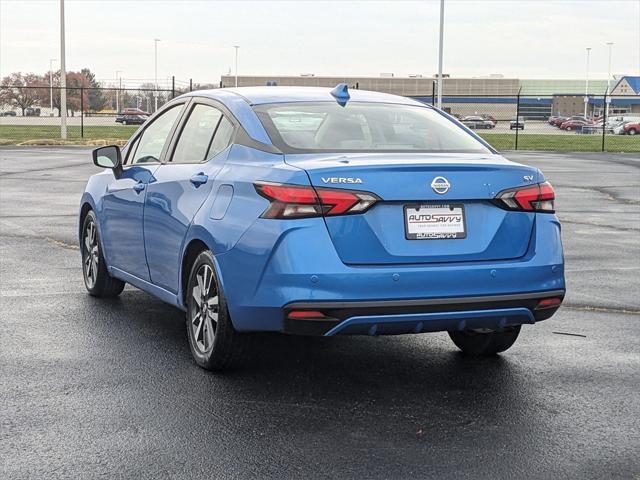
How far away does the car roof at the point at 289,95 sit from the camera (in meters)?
6.26

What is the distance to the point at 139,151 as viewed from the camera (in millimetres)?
7465

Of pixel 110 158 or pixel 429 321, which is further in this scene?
pixel 110 158

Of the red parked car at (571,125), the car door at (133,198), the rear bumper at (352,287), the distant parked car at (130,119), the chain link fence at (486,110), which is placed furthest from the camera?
the red parked car at (571,125)

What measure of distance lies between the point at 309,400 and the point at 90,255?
3.50m

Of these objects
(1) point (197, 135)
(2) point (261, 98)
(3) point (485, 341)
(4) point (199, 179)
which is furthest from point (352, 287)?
(1) point (197, 135)

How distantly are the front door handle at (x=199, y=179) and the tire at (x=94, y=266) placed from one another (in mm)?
2078

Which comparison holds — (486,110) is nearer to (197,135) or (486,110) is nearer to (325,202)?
(197,135)

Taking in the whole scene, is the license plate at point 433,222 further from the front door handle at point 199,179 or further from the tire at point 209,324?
the front door handle at point 199,179

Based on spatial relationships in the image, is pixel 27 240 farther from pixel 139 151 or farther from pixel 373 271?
pixel 373 271

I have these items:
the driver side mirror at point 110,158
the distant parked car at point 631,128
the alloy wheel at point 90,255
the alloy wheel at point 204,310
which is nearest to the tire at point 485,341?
the alloy wheel at point 204,310

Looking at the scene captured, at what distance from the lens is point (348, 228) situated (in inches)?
200

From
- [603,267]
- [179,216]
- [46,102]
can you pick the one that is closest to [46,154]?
[603,267]

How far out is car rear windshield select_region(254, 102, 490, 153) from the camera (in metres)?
5.75

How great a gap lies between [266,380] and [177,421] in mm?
884
